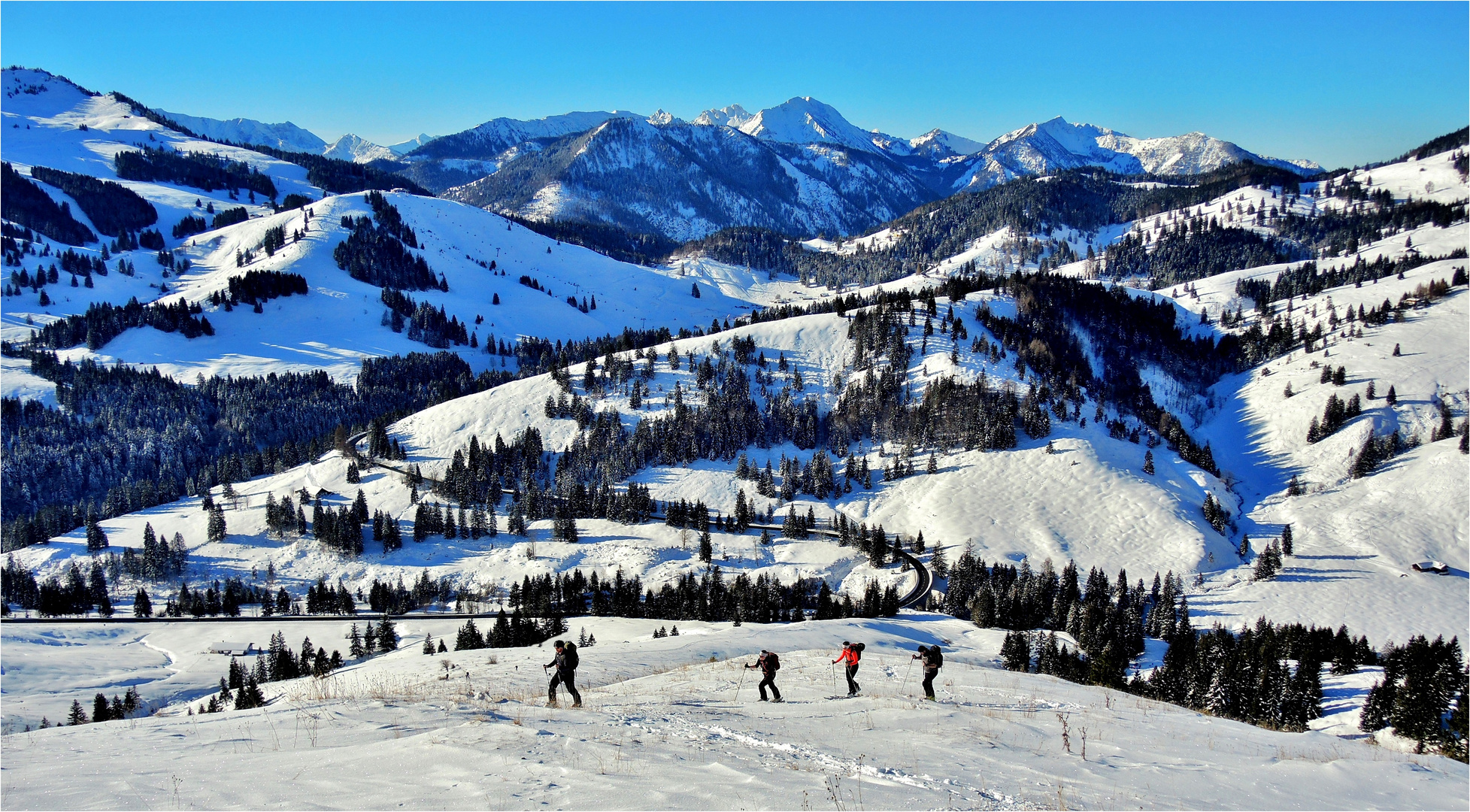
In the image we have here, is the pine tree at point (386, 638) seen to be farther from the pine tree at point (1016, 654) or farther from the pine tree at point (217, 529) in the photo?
the pine tree at point (217, 529)

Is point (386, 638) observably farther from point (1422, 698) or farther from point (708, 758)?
point (1422, 698)

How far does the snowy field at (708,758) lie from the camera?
1212cm

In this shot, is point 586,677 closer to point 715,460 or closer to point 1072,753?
point 1072,753

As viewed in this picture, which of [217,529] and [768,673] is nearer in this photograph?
[768,673]

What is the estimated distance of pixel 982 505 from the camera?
125938 millimetres

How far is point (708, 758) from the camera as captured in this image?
14.5m

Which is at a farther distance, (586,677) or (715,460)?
(715,460)

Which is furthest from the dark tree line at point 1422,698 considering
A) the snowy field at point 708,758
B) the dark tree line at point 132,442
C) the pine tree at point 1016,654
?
the dark tree line at point 132,442

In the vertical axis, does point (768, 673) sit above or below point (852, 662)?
below

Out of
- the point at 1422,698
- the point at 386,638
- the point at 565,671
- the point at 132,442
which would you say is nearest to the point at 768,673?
the point at 565,671

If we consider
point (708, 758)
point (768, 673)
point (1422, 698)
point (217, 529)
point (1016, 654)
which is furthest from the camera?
point (217, 529)

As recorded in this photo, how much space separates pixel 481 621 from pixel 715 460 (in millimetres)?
65904

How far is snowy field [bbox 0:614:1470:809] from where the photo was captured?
1212 cm

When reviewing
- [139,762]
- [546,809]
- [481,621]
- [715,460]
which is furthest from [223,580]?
[546,809]
